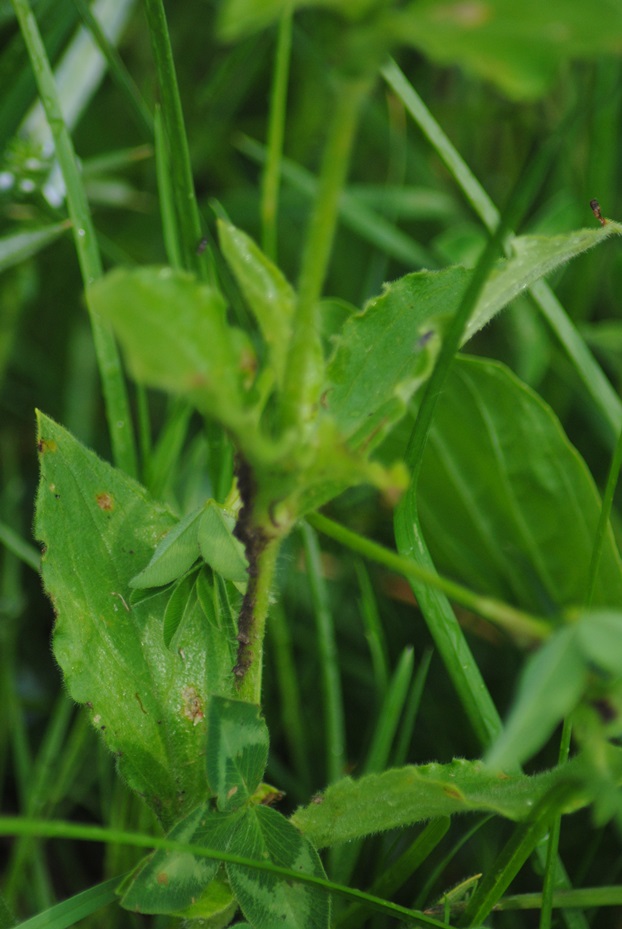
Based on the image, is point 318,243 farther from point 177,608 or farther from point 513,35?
point 177,608

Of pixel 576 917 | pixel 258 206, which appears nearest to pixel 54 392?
pixel 258 206

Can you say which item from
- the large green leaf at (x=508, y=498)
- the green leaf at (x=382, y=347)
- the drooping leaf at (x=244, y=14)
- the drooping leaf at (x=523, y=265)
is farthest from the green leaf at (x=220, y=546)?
the large green leaf at (x=508, y=498)

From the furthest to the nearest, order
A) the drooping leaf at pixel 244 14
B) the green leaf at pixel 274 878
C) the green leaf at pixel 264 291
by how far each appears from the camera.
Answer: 1. the green leaf at pixel 274 878
2. the green leaf at pixel 264 291
3. the drooping leaf at pixel 244 14

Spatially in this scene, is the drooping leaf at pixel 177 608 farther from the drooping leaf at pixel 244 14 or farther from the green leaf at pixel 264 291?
the drooping leaf at pixel 244 14

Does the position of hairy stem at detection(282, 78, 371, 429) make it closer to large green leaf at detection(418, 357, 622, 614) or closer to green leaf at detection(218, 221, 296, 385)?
green leaf at detection(218, 221, 296, 385)

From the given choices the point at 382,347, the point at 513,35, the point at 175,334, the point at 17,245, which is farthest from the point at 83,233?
the point at 513,35

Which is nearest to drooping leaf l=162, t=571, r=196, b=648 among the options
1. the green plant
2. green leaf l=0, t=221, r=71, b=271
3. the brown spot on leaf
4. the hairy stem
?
the green plant

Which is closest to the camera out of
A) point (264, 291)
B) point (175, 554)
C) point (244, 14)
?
point (244, 14)
